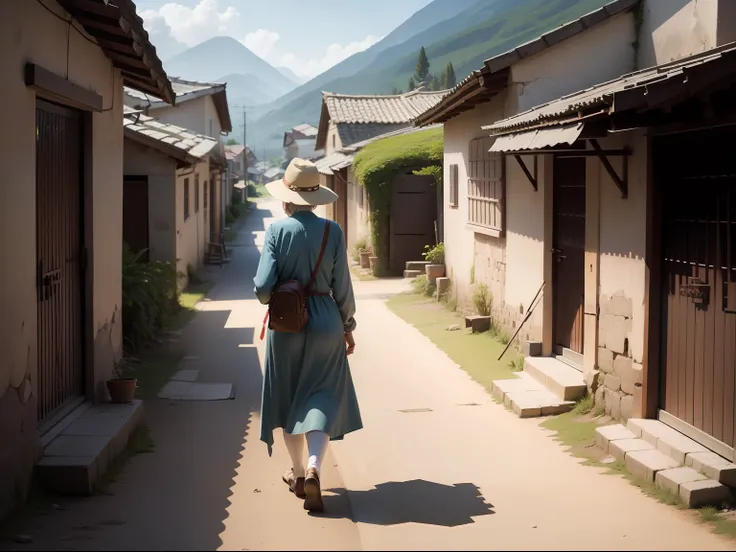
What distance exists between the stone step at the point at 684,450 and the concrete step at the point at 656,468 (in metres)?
0.02

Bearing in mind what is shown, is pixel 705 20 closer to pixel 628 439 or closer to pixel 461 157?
pixel 628 439

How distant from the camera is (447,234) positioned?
16781 millimetres

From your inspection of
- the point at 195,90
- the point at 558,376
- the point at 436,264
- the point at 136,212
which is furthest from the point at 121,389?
the point at 195,90

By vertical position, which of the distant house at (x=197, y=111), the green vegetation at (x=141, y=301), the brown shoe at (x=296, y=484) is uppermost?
the distant house at (x=197, y=111)

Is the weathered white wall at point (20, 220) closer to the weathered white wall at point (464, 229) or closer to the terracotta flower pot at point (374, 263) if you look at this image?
the weathered white wall at point (464, 229)

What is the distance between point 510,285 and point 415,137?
11.9 meters

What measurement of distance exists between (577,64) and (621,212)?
13.6ft

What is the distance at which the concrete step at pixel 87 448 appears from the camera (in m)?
5.65

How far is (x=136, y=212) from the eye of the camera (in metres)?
15.9

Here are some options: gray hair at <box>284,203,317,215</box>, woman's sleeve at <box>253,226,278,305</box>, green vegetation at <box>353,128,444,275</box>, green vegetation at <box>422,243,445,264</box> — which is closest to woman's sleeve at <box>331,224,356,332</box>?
gray hair at <box>284,203,317,215</box>

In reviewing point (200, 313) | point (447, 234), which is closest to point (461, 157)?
point (447, 234)

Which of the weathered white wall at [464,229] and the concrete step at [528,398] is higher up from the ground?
the weathered white wall at [464,229]

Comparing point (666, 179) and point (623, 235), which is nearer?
point (666, 179)

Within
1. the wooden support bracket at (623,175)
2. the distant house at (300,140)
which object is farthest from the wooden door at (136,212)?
the distant house at (300,140)
